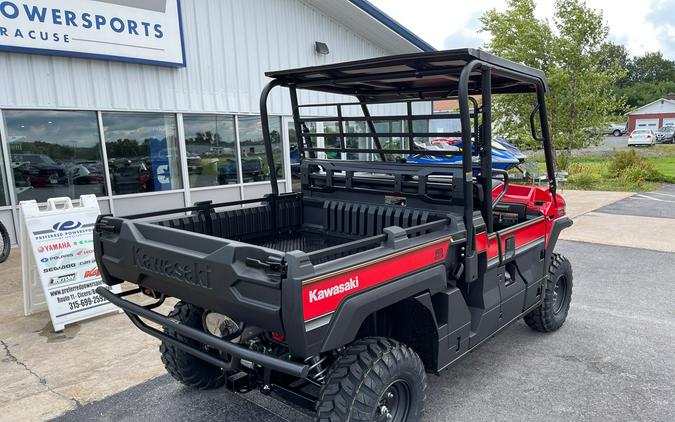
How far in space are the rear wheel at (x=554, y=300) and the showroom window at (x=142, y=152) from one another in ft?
22.2

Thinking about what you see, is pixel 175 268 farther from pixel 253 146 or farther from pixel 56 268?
pixel 253 146

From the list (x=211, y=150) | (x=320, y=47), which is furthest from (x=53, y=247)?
(x=320, y=47)

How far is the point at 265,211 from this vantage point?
3.87 meters

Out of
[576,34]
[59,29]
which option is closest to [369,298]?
[59,29]

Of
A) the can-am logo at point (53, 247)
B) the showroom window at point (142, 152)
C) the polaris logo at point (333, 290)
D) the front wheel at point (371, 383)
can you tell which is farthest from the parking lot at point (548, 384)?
the showroom window at point (142, 152)

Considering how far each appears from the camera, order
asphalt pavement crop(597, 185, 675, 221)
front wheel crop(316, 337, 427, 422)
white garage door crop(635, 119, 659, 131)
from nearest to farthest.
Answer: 1. front wheel crop(316, 337, 427, 422)
2. asphalt pavement crop(597, 185, 675, 221)
3. white garage door crop(635, 119, 659, 131)

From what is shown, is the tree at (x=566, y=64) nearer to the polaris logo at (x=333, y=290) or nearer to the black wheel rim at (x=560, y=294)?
the black wheel rim at (x=560, y=294)

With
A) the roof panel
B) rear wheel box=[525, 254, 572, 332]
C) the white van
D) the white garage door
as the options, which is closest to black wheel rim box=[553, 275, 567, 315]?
rear wheel box=[525, 254, 572, 332]

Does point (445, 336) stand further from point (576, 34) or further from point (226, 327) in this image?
point (576, 34)

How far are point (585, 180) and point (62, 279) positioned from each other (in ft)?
45.9

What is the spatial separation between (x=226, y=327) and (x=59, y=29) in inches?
254

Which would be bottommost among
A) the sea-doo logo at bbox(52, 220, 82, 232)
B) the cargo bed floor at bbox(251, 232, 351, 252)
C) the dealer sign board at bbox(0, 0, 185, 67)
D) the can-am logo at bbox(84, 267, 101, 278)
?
the can-am logo at bbox(84, 267, 101, 278)

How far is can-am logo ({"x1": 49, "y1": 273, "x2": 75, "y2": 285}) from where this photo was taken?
452 centimetres

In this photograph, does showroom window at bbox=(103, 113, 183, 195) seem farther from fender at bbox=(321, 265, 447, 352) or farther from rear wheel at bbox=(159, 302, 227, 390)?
fender at bbox=(321, 265, 447, 352)
